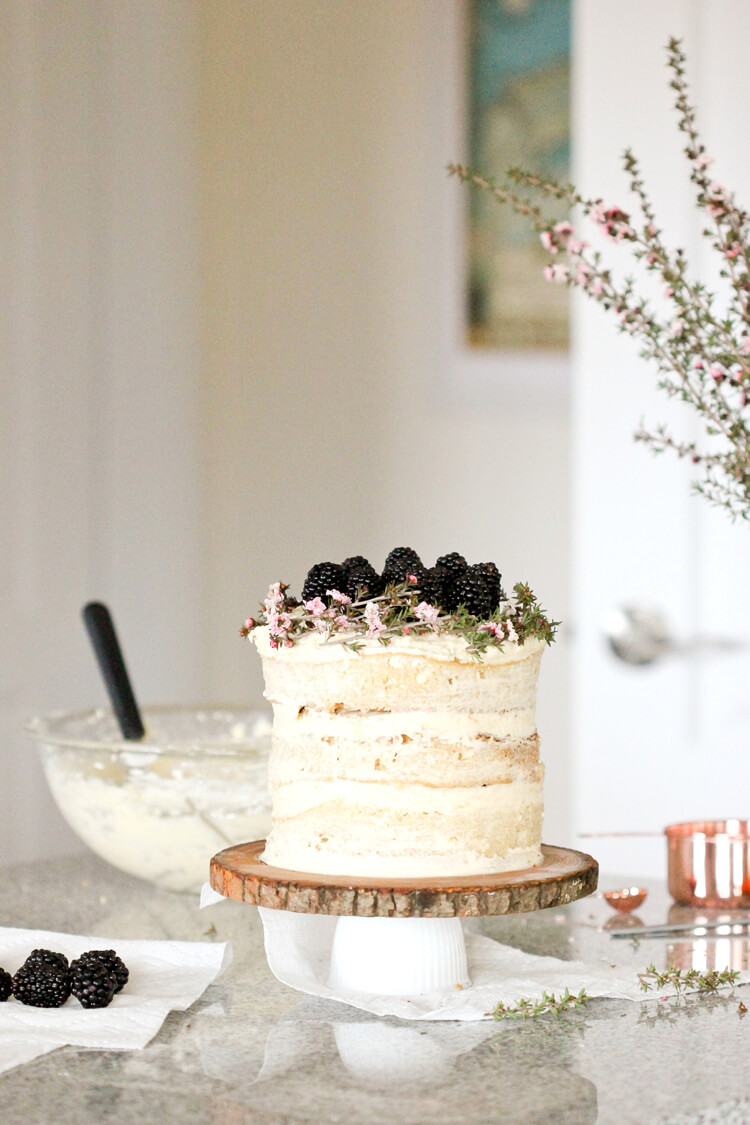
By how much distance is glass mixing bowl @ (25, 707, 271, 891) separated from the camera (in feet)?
4.30

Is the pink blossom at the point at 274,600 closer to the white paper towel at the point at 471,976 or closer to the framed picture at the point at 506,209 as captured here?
the white paper towel at the point at 471,976

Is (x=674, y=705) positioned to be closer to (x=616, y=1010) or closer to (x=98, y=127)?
(x=616, y=1010)

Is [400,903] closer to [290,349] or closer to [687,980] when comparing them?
[687,980]

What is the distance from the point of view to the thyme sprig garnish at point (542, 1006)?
3.10 feet

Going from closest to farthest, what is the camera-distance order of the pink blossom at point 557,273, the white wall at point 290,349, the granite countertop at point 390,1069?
the granite countertop at point 390,1069 < the pink blossom at point 557,273 < the white wall at point 290,349

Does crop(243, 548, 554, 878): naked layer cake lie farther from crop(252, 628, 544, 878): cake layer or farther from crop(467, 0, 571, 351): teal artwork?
crop(467, 0, 571, 351): teal artwork

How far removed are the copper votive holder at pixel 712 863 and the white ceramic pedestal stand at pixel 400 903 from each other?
0.22 metres

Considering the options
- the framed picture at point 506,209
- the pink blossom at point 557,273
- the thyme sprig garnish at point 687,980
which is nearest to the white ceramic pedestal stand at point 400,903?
the thyme sprig garnish at point 687,980

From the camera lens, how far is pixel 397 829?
94 centimetres

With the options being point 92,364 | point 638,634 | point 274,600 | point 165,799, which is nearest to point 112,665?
point 165,799

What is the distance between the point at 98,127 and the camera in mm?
2848

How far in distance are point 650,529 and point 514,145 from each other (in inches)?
56.6

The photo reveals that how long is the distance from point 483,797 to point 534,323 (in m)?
2.32

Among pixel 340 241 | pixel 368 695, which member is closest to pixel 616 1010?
pixel 368 695
